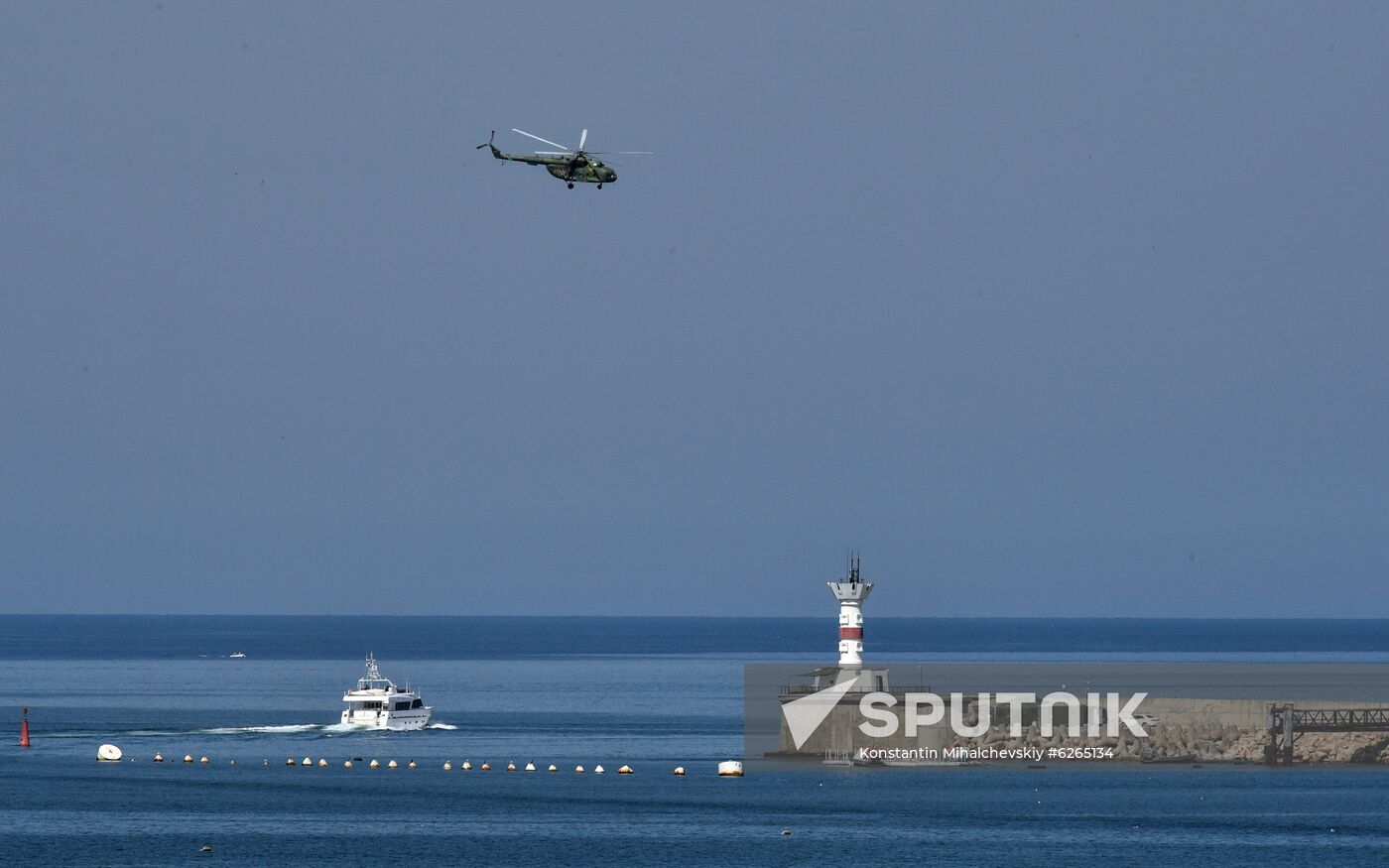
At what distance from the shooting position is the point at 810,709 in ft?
297

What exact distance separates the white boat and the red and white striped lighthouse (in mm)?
42770

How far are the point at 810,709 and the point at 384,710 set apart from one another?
38552mm

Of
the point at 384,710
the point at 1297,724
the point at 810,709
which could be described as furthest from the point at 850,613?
the point at 384,710

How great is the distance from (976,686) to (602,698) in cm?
3175

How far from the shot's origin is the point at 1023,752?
93750mm

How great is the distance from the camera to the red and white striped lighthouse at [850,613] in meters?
84.4

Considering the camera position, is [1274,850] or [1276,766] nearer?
[1274,850]

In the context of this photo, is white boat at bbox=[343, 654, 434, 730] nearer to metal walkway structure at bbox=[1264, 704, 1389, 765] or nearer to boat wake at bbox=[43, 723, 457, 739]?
boat wake at bbox=[43, 723, 457, 739]

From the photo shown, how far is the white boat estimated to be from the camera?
121m

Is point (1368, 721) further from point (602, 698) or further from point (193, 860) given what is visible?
point (602, 698)

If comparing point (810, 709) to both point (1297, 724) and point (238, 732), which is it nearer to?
point (1297, 724)

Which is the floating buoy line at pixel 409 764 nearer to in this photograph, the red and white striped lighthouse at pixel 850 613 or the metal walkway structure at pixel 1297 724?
the red and white striped lighthouse at pixel 850 613

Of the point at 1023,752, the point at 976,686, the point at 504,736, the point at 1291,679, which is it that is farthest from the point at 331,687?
the point at 1023,752

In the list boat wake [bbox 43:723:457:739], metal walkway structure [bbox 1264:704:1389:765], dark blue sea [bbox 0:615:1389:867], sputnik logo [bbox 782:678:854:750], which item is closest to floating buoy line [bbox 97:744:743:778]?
dark blue sea [bbox 0:615:1389:867]
